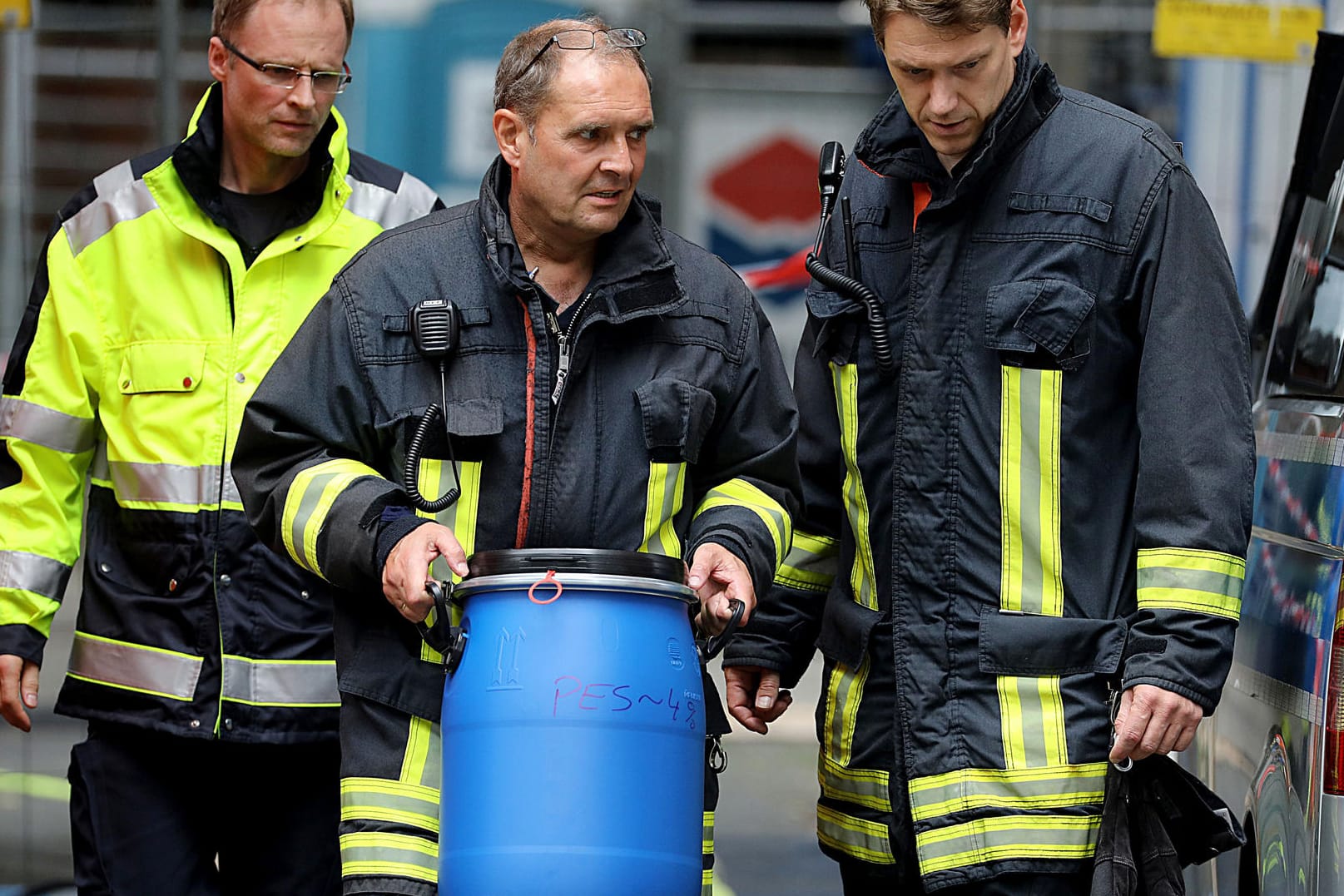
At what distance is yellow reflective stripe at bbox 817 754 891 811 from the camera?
10.7ft

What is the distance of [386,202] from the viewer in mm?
4098

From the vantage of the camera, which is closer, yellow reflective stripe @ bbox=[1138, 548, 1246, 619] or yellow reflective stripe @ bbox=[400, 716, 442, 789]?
yellow reflective stripe @ bbox=[1138, 548, 1246, 619]

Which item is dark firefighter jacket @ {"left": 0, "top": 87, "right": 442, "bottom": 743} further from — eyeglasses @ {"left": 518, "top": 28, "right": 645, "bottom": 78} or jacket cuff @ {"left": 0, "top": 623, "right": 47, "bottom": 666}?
eyeglasses @ {"left": 518, "top": 28, "right": 645, "bottom": 78}

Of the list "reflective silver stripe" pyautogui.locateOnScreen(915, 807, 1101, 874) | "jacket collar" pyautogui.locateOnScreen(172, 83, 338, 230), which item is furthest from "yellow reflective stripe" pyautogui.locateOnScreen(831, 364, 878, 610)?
"jacket collar" pyautogui.locateOnScreen(172, 83, 338, 230)

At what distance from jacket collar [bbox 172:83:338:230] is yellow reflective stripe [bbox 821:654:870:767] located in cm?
140

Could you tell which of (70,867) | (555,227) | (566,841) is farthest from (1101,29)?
(566,841)

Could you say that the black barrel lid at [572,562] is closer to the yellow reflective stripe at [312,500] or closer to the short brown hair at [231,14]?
the yellow reflective stripe at [312,500]

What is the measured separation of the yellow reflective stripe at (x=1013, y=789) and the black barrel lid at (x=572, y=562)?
59 cm

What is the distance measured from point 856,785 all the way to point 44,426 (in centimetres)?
170

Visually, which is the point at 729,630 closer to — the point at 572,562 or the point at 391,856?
the point at 572,562

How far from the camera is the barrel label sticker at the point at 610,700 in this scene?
2814mm

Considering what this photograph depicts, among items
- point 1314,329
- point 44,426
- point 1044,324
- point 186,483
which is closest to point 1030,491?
point 1044,324

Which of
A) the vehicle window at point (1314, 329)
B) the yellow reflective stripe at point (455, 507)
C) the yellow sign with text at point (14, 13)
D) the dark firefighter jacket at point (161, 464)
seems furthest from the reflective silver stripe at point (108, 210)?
the vehicle window at point (1314, 329)

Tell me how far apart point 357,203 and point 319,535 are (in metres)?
1.14
